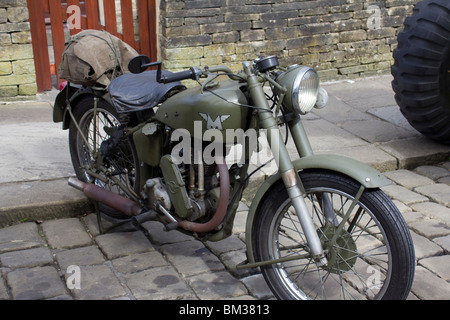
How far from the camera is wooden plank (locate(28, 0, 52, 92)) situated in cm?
631

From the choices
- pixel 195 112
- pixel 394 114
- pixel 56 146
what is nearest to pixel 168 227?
pixel 195 112

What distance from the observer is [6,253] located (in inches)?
141

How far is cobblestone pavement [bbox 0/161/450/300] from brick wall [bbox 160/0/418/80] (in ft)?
9.55

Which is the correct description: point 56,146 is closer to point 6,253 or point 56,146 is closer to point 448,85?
point 6,253

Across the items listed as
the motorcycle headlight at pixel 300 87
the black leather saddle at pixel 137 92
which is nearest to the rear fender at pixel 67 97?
the black leather saddle at pixel 137 92

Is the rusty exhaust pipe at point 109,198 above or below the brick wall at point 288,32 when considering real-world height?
below

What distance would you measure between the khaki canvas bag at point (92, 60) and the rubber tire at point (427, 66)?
2364 millimetres

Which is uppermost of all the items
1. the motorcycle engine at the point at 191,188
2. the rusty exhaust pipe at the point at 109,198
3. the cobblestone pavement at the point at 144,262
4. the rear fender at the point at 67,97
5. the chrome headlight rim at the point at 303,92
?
the chrome headlight rim at the point at 303,92

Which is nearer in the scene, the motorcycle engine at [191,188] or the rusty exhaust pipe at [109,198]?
the motorcycle engine at [191,188]

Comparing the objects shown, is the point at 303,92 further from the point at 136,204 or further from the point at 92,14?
the point at 92,14

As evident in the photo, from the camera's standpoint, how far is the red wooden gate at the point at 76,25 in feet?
21.0

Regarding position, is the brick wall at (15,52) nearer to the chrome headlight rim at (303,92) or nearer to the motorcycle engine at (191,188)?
the motorcycle engine at (191,188)
